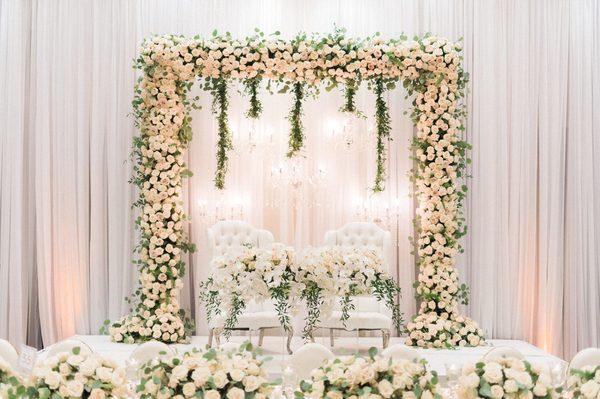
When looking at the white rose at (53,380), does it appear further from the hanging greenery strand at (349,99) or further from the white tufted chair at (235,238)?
the hanging greenery strand at (349,99)

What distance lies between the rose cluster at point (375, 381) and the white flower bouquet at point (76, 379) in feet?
2.13

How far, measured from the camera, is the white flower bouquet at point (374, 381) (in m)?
2.52

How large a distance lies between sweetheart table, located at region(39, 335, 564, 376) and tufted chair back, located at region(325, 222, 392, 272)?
2.79ft

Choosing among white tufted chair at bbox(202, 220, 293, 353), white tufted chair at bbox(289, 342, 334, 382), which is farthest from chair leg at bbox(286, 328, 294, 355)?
white tufted chair at bbox(289, 342, 334, 382)

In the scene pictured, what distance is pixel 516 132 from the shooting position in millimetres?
7359

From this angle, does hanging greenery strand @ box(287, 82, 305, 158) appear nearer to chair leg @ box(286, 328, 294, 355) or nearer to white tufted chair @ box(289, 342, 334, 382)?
chair leg @ box(286, 328, 294, 355)

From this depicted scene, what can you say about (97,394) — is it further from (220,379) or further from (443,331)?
(443,331)

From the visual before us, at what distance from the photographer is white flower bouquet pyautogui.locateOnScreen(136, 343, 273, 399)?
253 centimetres

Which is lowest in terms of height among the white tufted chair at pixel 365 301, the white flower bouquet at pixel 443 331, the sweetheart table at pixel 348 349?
the sweetheart table at pixel 348 349

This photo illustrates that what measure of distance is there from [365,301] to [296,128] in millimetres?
1702

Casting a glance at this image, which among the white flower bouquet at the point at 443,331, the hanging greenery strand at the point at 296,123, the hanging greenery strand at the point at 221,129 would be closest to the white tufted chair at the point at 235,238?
the hanging greenery strand at the point at 221,129

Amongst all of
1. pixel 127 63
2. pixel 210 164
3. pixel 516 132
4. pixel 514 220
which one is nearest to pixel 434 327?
pixel 514 220

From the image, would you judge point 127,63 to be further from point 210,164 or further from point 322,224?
point 322,224

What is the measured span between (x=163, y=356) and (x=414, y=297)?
478cm
